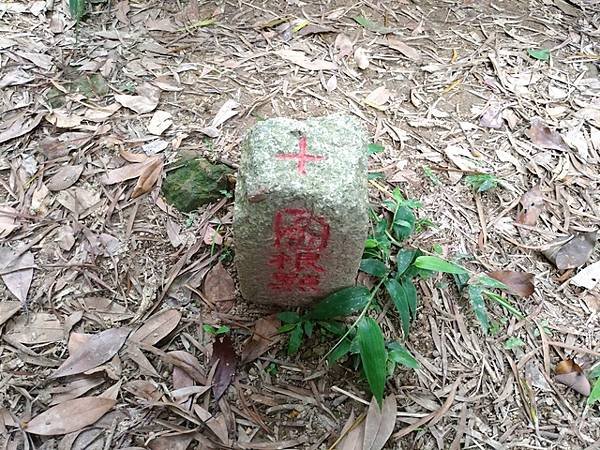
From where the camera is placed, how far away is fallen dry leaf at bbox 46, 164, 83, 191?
182 centimetres

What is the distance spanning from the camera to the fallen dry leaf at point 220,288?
5.35 feet

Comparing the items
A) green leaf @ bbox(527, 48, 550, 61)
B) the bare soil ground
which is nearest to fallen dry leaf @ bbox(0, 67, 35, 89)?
the bare soil ground

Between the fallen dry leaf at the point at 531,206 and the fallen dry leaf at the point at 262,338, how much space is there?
0.86 metres

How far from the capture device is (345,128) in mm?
1391

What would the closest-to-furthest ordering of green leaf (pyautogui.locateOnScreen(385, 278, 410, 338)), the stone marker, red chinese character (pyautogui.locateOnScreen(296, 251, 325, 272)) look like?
the stone marker, red chinese character (pyautogui.locateOnScreen(296, 251, 325, 272)), green leaf (pyautogui.locateOnScreen(385, 278, 410, 338))

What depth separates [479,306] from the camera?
1609 millimetres

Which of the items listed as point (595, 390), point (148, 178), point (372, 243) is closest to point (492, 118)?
point (372, 243)

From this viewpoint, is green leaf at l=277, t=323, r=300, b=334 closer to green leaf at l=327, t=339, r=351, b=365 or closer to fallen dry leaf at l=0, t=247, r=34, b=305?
green leaf at l=327, t=339, r=351, b=365

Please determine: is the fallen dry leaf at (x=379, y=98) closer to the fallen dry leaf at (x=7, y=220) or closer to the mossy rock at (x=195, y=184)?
the mossy rock at (x=195, y=184)

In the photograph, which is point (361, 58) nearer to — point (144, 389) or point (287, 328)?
point (287, 328)

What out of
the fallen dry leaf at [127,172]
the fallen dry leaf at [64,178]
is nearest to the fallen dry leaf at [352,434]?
the fallen dry leaf at [127,172]

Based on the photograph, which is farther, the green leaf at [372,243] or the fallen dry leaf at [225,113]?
the fallen dry leaf at [225,113]

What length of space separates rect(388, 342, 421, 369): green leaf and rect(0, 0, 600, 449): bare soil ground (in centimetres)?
6

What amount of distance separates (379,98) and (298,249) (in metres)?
0.98
